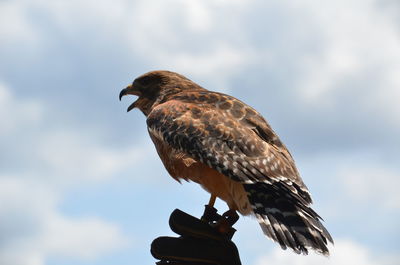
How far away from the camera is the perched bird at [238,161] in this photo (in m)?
5.45

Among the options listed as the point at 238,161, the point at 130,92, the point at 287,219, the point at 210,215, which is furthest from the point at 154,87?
the point at 287,219

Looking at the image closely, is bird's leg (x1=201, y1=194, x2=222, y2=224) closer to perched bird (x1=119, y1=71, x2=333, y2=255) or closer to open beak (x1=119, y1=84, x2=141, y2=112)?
perched bird (x1=119, y1=71, x2=333, y2=255)

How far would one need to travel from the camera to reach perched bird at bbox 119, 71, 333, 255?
5449 mm

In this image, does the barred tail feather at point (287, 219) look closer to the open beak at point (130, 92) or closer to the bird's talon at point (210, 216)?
the bird's talon at point (210, 216)

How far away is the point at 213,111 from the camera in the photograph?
676 centimetres

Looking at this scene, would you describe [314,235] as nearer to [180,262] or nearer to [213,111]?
[180,262]

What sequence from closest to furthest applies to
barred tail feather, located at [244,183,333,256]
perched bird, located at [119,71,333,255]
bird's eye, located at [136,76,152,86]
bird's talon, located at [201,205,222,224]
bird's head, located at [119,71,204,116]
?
1. barred tail feather, located at [244,183,333,256]
2. perched bird, located at [119,71,333,255]
3. bird's talon, located at [201,205,222,224]
4. bird's head, located at [119,71,204,116]
5. bird's eye, located at [136,76,152,86]

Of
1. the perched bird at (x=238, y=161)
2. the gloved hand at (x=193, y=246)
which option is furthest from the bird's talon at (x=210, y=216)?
the gloved hand at (x=193, y=246)

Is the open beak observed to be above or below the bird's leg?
above

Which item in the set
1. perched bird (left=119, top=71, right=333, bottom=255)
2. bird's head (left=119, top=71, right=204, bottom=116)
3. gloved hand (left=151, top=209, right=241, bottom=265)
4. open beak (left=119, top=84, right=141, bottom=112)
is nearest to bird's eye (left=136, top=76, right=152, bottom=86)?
bird's head (left=119, top=71, right=204, bottom=116)

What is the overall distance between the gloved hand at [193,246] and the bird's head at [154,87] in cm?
242

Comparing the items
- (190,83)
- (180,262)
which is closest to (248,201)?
(180,262)

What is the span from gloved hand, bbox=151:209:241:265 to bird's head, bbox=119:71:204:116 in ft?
7.94

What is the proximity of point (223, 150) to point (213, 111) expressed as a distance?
0.68 m
